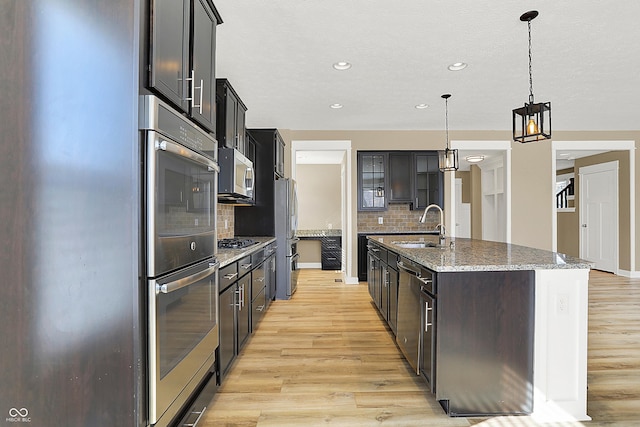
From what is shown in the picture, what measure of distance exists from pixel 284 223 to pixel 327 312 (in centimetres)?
137

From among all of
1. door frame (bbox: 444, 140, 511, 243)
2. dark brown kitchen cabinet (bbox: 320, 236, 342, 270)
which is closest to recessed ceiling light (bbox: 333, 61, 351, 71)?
door frame (bbox: 444, 140, 511, 243)

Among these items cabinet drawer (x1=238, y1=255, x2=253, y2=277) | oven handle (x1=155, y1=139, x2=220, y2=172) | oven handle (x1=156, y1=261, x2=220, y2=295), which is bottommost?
cabinet drawer (x1=238, y1=255, x2=253, y2=277)

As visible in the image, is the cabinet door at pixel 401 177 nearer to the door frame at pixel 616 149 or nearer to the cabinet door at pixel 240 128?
the door frame at pixel 616 149

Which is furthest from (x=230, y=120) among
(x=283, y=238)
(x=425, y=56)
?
(x=283, y=238)

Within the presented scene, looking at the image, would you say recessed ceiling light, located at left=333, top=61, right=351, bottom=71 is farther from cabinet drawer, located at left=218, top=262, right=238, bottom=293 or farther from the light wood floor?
the light wood floor

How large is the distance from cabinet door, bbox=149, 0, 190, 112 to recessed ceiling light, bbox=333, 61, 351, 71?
186 centimetres

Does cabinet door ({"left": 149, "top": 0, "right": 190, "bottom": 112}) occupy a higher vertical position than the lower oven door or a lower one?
higher

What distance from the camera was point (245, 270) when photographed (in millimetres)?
2826

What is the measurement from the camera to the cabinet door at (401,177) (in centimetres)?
596

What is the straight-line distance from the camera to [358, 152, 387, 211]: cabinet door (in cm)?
598

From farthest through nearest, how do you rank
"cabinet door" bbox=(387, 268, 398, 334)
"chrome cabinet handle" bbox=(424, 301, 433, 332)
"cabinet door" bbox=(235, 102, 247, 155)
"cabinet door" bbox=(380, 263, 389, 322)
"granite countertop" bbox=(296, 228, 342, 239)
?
"granite countertop" bbox=(296, 228, 342, 239) < "cabinet door" bbox=(235, 102, 247, 155) < "cabinet door" bbox=(380, 263, 389, 322) < "cabinet door" bbox=(387, 268, 398, 334) < "chrome cabinet handle" bbox=(424, 301, 433, 332)

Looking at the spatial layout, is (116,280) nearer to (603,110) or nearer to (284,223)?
(284,223)

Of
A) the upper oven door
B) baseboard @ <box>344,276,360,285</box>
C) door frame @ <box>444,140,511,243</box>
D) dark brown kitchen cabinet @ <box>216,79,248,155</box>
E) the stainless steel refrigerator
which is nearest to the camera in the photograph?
the upper oven door

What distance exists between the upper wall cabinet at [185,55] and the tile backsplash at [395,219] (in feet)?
14.5
